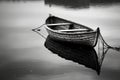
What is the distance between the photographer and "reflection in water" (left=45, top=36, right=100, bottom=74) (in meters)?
14.5

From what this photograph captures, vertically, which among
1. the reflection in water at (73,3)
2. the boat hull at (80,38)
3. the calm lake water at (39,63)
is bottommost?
the reflection in water at (73,3)

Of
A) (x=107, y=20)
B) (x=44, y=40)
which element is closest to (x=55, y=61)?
(x=44, y=40)

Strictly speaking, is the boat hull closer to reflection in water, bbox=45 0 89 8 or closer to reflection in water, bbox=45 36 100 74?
reflection in water, bbox=45 36 100 74

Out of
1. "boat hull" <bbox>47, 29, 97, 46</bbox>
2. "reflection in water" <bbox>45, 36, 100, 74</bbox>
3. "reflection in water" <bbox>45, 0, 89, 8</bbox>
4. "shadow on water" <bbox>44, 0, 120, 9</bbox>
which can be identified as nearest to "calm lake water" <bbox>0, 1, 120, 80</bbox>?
"reflection in water" <bbox>45, 36, 100, 74</bbox>

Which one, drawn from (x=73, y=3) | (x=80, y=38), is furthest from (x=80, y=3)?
(x=80, y=38)

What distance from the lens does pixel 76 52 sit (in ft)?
52.4

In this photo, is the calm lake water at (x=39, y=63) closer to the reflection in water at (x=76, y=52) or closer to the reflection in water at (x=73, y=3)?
the reflection in water at (x=76, y=52)

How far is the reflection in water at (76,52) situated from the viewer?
14.5 m

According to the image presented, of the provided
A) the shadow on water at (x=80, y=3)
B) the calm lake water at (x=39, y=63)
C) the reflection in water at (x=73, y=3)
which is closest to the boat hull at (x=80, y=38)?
the calm lake water at (x=39, y=63)

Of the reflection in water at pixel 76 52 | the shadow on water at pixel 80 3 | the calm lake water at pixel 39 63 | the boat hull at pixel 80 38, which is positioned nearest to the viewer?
the calm lake water at pixel 39 63

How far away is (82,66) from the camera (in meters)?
13.8

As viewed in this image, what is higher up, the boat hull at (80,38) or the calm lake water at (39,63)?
the boat hull at (80,38)

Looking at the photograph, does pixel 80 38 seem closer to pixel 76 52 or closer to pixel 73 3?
pixel 76 52

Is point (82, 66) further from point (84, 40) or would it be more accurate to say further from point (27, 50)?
point (27, 50)
